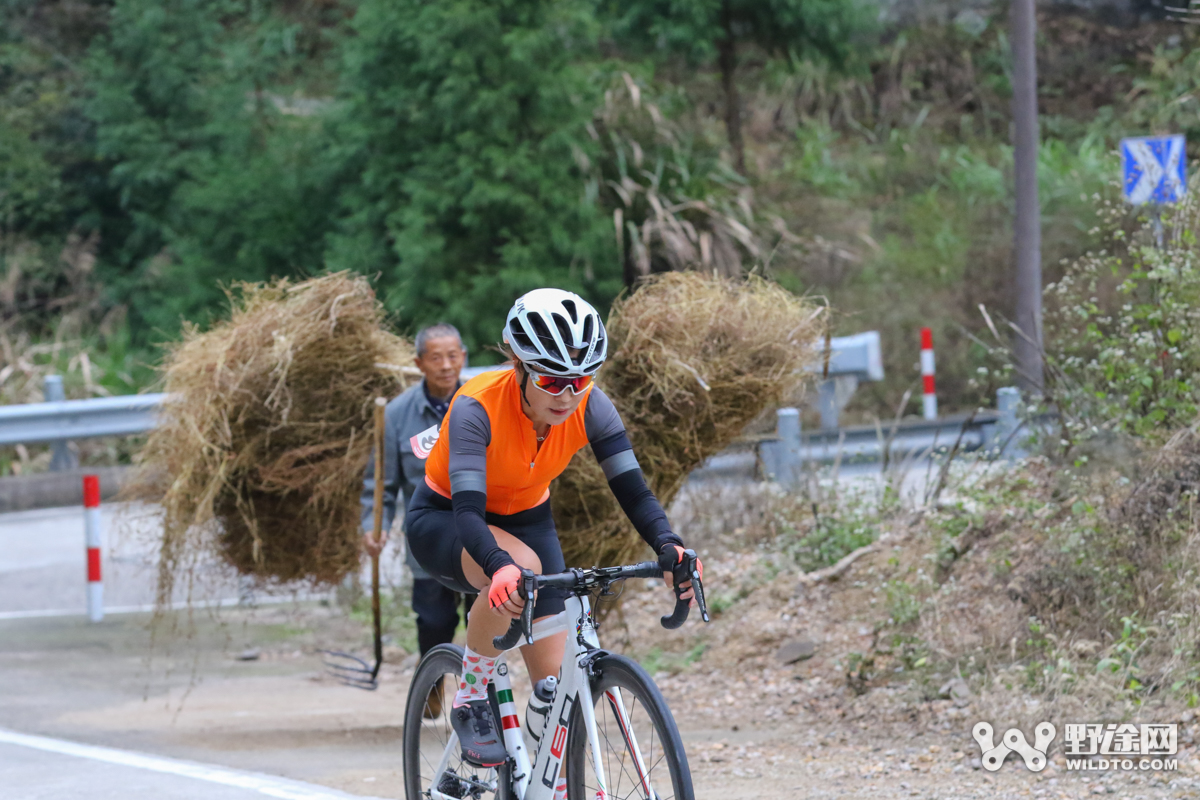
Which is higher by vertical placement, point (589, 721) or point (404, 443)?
point (404, 443)

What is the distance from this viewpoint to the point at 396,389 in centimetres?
666

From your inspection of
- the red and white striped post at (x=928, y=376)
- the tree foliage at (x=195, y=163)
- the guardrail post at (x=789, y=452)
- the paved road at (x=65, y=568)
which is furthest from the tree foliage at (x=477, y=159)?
the guardrail post at (x=789, y=452)

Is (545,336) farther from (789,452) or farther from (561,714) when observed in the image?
(789,452)

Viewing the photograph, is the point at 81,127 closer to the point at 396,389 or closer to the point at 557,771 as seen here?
the point at 396,389

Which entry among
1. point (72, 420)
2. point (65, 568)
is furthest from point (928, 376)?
point (65, 568)

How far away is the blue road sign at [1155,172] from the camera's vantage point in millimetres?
7008

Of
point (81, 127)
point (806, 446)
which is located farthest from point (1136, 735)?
A: point (81, 127)

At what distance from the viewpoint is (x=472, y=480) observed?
376 cm

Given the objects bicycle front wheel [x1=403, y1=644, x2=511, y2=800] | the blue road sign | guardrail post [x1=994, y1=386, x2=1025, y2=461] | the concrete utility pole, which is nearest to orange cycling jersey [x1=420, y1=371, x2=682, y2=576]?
bicycle front wheel [x1=403, y1=644, x2=511, y2=800]

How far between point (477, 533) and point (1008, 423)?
17.7 feet

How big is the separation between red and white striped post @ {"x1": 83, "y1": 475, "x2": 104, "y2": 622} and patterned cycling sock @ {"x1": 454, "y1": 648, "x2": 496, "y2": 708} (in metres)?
5.05

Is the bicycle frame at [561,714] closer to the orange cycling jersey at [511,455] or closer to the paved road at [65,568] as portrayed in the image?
the orange cycling jersey at [511,455]

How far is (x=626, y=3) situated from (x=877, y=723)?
13.2 metres

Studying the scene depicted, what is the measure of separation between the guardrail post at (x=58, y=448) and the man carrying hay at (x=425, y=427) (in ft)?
21.8
